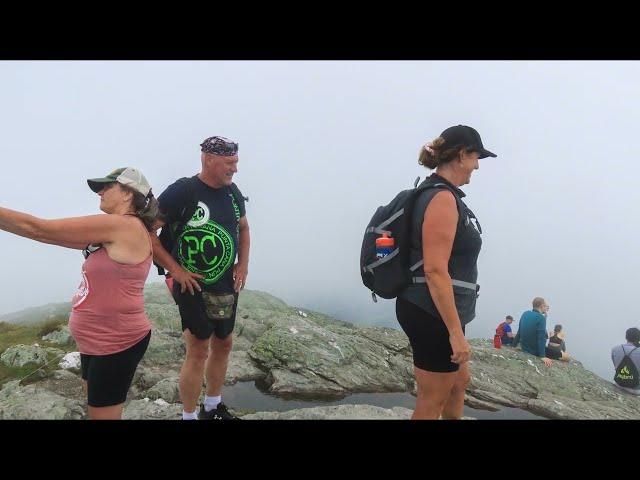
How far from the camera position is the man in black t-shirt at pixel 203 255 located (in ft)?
14.5

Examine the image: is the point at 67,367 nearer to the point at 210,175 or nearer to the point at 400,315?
the point at 210,175

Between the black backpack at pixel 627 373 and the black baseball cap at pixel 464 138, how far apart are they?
9893 millimetres

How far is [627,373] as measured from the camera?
10.7 meters

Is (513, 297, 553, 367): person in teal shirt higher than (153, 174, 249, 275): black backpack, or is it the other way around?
(153, 174, 249, 275): black backpack

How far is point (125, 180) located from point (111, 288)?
3.00 feet

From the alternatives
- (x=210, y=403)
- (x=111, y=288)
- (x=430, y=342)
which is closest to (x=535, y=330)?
(x=430, y=342)

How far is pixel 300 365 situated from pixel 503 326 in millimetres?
9578

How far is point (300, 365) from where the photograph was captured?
8281mm

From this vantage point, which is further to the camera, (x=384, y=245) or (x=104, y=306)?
(x=384, y=245)

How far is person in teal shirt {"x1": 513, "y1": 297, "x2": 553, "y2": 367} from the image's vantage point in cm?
1142

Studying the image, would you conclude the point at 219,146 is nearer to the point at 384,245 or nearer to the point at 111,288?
the point at 111,288

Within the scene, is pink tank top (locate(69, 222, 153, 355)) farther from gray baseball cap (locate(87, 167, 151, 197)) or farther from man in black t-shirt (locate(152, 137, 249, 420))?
man in black t-shirt (locate(152, 137, 249, 420))

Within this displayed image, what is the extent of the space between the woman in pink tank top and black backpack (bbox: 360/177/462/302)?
198 centimetres

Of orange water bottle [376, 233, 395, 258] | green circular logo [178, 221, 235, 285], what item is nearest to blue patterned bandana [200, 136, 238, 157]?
green circular logo [178, 221, 235, 285]
